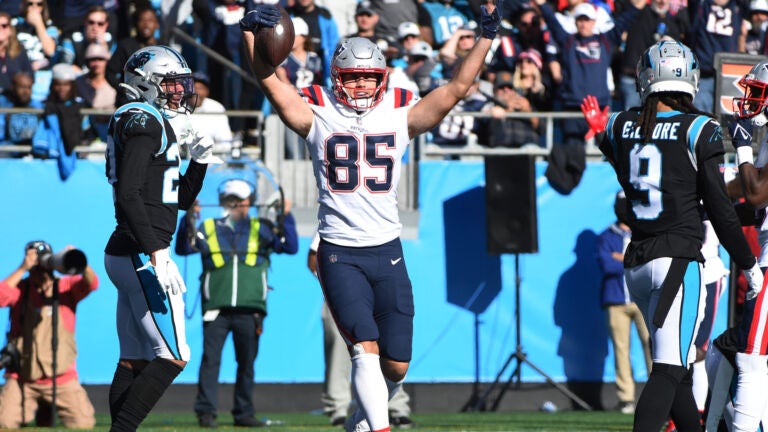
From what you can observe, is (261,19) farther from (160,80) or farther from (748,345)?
(748,345)

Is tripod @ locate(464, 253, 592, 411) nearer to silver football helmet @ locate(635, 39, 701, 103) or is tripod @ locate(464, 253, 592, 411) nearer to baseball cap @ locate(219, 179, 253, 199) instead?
baseball cap @ locate(219, 179, 253, 199)

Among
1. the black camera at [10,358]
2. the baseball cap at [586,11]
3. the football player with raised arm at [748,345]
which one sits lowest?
the black camera at [10,358]

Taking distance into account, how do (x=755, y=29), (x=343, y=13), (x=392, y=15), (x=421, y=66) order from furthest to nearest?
1. (x=343, y=13)
2. (x=755, y=29)
3. (x=392, y=15)
4. (x=421, y=66)

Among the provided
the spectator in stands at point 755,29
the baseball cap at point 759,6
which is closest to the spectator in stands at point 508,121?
the spectator in stands at point 755,29

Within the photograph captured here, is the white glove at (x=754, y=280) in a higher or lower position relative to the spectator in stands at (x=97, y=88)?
lower

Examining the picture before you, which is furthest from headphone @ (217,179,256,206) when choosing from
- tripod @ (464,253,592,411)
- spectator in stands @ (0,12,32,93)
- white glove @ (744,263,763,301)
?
white glove @ (744,263,763,301)

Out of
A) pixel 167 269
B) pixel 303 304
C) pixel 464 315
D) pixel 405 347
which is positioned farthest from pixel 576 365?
pixel 167 269

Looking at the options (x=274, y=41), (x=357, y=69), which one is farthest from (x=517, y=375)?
(x=274, y=41)

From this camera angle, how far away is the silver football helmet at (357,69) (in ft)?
19.8

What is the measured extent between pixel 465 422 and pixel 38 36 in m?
5.90

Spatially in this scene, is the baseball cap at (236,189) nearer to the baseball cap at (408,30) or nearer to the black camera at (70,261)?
the black camera at (70,261)

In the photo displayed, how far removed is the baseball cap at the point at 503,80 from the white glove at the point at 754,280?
6.70m

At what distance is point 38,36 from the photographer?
12773 mm

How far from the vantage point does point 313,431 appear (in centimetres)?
900
